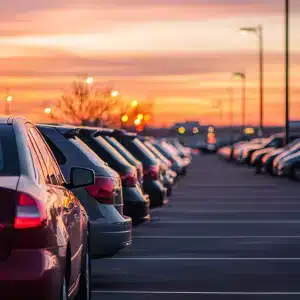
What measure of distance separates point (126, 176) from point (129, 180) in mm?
215

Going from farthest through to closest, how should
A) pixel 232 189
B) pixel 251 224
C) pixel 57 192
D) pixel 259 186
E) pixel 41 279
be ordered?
1. pixel 259 186
2. pixel 232 189
3. pixel 251 224
4. pixel 57 192
5. pixel 41 279

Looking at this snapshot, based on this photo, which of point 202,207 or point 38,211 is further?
point 202,207

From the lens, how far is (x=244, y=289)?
14539mm

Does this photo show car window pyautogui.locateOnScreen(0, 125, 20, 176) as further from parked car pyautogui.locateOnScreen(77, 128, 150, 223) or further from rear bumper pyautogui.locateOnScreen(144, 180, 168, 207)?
rear bumper pyautogui.locateOnScreen(144, 180, 168, 207)

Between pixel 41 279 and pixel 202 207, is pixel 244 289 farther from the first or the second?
pixel 202 207

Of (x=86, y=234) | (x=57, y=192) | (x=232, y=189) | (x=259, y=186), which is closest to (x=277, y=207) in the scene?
(x=232, y=189)

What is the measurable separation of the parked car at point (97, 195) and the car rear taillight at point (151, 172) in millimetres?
10551

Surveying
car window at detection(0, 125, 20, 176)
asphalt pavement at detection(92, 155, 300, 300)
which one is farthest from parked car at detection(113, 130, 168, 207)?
car window at detection(0, 125, 20, 176)

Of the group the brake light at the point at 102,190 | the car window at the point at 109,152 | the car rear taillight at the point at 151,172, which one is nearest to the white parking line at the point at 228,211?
the car rear taillight at the point at 151,172

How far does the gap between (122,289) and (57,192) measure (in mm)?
4553

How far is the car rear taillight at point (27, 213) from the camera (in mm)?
8953

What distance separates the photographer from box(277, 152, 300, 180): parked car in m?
51.7

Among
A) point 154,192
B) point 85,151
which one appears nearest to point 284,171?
point 154,192

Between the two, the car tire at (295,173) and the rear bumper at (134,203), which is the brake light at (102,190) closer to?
the rear bumper at (134,203)
